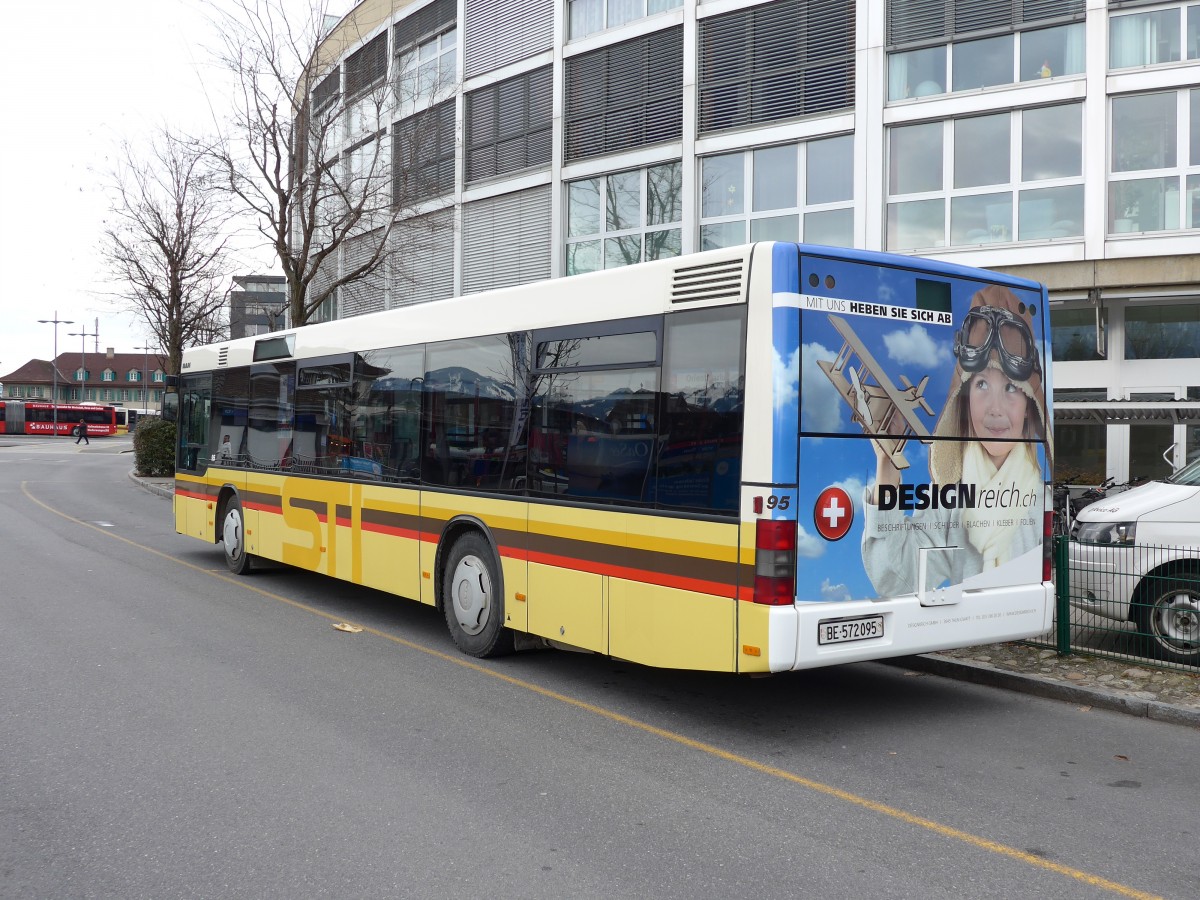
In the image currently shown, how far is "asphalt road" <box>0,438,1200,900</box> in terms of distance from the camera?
162 inches

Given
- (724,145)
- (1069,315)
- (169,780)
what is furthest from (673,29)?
(169,780)

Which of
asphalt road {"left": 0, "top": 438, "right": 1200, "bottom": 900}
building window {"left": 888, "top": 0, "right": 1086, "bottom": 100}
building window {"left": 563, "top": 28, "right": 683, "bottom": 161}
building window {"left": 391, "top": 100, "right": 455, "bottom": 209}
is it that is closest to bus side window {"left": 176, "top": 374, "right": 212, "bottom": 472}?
asphalt road {"left": 0, "top": 438, "right": 1200, "bottom": 900}

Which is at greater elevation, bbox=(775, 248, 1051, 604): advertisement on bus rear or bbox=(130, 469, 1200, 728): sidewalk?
bbox=(775, 248, 1051, 604): advertisement on bus rear

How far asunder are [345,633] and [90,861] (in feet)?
16.5

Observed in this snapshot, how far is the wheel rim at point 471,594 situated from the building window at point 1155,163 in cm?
1280

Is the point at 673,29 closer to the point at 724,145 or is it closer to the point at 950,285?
the point at 724,145

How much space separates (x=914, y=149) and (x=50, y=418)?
83.4 metres

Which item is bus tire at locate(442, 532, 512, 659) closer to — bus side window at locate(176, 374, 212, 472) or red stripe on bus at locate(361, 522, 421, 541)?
red stripe on bus at locate(361, 522, 421, 541)

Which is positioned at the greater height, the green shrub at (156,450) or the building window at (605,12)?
the building window at (605,12)

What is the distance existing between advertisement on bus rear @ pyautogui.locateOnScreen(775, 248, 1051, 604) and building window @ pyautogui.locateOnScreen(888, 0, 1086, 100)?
11.8 meters

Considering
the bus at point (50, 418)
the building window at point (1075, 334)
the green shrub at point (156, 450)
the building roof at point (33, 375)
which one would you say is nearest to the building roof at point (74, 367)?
the building roof at point (33, 375)

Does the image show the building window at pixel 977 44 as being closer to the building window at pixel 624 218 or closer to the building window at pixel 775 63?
the building window at pixel 775 63

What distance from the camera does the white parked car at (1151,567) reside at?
7.71 metres

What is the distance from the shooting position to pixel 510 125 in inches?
968
